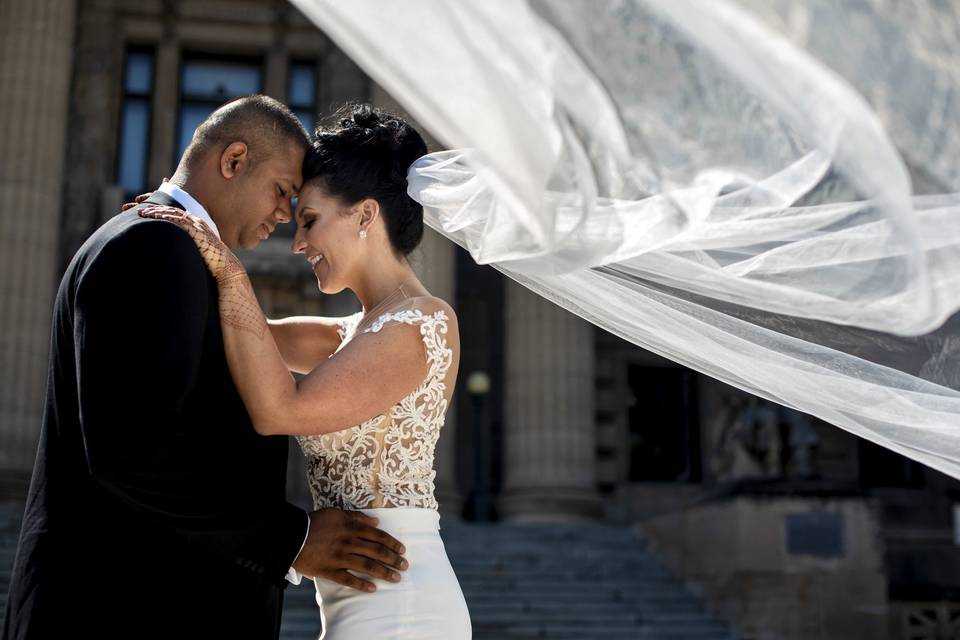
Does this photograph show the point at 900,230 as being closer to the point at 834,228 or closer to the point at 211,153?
the point at 834,228

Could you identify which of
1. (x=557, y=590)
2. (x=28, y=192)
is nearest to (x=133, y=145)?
(x=28, y=192)

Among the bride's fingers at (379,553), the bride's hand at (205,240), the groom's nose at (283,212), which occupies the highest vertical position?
the groom's nose at (283,212)

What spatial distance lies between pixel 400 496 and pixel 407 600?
11.8 inches

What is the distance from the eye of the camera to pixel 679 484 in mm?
20484

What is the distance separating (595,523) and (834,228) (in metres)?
14.6

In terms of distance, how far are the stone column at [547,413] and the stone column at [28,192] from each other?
7.07 metres

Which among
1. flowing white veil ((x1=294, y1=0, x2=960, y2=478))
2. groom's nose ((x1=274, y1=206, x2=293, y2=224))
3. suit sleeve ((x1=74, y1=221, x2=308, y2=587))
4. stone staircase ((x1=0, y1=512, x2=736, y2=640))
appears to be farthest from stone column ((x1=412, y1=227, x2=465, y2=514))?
flowing white veil ((x1=294, y1=0, x2=960, y2=478))

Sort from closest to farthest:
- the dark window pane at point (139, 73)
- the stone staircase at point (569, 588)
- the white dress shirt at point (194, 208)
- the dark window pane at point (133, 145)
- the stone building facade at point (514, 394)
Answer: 1. the white dress shirt at point (194, 208)
2. the stone staircase at point (569, 588)
3. the stone building facade at point (514, 394)
4. the dark window pane at point (133, 145)
5. the dark window pane at point (139, 73)

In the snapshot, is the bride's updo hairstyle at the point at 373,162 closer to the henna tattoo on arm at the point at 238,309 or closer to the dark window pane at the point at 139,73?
the henna tattoo on arm at the point at 238,309

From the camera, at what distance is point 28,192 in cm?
1686

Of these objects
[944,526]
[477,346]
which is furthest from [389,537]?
[944,526]

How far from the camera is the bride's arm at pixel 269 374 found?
2926 mm

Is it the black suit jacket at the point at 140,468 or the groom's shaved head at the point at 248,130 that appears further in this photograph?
the groom's shaved head at the point at 248,130

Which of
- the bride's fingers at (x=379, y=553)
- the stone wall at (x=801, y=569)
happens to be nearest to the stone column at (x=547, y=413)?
the stone wall at (x=801, y=569)
